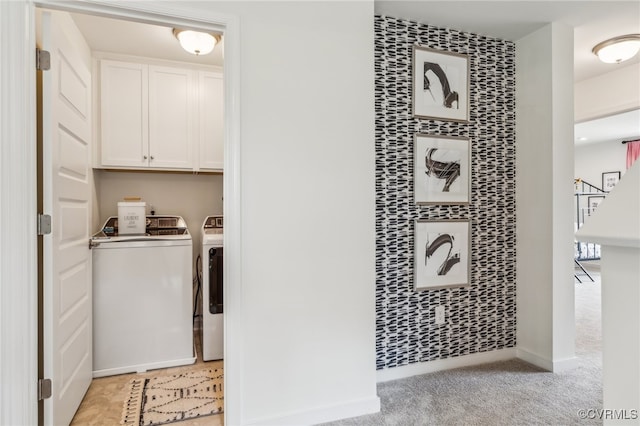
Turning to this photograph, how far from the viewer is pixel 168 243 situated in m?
2.83

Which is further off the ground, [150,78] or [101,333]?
[150,78]

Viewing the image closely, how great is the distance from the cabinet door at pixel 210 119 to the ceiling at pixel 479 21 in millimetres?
285

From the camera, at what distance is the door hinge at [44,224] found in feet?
5.48

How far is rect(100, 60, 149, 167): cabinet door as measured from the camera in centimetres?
303

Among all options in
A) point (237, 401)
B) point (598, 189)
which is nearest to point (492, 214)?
point (237, 401)

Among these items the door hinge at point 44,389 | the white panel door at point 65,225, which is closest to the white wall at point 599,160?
the white panel door at point 65,225

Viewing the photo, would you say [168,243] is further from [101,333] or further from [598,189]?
[598,189]

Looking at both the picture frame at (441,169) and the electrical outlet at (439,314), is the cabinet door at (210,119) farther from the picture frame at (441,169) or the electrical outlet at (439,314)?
the electrical outlet at (439,314)

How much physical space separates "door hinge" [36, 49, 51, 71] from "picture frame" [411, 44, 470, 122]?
216cm

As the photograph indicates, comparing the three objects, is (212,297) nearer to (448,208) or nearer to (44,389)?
(44,389)

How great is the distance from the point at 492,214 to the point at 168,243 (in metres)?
2.59

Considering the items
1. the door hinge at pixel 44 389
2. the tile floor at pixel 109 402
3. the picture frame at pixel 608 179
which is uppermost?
the picture frame at pixel 608 179

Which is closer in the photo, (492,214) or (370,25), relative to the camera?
(370,25)

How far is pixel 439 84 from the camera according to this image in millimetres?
2678
